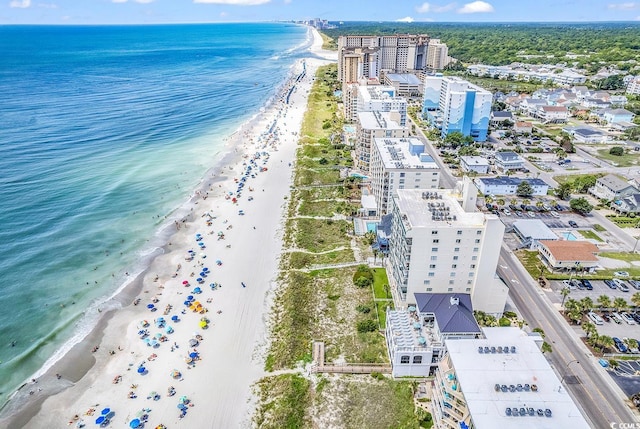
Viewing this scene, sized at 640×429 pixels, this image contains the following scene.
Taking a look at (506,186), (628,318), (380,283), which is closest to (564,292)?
(628,318)

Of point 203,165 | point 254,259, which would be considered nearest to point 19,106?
point 203,165

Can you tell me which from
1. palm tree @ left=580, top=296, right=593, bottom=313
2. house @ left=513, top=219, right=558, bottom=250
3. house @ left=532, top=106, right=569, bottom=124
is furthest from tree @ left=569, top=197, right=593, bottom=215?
house @ left=532, top=106, right=569, bottom=124

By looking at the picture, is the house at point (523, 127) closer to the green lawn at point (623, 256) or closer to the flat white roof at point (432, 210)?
the green lawn at point (623, 256)

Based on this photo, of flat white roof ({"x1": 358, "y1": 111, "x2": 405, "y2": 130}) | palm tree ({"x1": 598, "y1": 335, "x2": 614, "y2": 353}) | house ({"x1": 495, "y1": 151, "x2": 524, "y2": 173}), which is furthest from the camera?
house ({"x1": 495, "y1": 151, "x2": 524, "y2": 173})

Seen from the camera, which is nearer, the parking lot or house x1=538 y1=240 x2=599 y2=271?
the parking lot

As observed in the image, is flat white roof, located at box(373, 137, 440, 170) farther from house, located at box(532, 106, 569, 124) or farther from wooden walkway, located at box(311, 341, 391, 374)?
house, located at box(532, 106, 569, 124)

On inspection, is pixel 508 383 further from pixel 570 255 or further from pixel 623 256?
pixel 623 256
